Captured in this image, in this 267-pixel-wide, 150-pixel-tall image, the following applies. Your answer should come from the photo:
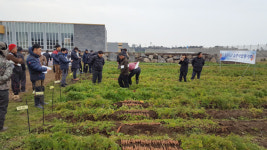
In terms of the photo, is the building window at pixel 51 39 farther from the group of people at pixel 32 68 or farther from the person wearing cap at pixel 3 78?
the person wearing cap at pixel 3 78

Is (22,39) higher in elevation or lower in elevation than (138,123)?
higher

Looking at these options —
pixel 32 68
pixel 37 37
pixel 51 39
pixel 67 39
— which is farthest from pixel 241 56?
pixel 37 37

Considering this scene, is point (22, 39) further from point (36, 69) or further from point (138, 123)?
point (138, 123)

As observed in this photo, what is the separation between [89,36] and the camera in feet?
117

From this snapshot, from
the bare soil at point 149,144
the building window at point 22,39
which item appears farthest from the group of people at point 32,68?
the building window at point 22,39

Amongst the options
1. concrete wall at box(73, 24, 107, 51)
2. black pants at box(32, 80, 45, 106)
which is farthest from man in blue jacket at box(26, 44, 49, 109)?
concrete wall at box(73, 24, 107, 51)

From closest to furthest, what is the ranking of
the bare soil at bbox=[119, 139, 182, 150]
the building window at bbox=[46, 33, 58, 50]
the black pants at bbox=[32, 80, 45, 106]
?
the bare soil at bbox=[119, 139, 182, 150]
the black pants at bbox=[32, 80, 45, 106]
the building window at bbox=[46, 33, 58, 50]

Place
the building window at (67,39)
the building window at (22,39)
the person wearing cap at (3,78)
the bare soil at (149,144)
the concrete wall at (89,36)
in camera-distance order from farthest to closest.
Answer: the concrete wall at (89,36), the building window at (67,39), the building window at (22,39), the person wearing cap at (3,78), the bare soil at (149,144)

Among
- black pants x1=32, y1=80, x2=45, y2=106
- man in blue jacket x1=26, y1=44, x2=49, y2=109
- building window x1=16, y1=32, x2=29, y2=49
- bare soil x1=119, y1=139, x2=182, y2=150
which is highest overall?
building window x1=16, y1=32, x2=29, y2=49

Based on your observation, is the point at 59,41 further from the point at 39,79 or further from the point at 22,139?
the point at 22,139

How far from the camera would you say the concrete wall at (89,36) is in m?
35.4

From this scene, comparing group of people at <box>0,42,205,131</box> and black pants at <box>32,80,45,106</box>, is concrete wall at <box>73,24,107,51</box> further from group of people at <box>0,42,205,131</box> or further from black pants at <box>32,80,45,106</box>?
black pants at <box>32,80,45,106</box>

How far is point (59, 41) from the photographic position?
34.8 m

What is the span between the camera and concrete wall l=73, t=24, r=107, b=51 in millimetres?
35375
